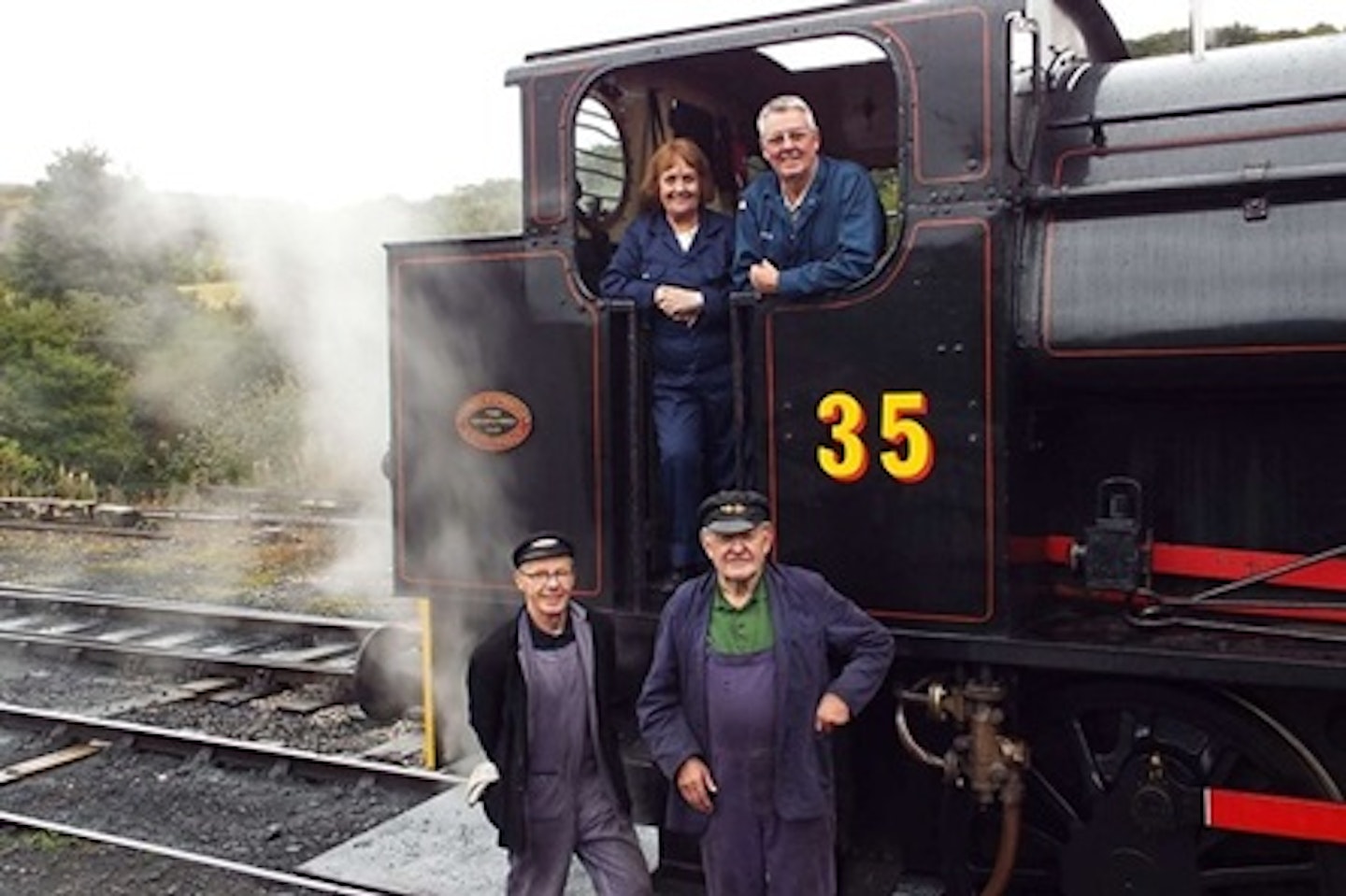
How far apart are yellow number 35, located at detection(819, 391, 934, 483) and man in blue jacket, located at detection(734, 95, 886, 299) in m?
0.33

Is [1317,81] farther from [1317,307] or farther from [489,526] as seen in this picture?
[489,526]

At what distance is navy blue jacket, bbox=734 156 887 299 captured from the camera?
12.5ft

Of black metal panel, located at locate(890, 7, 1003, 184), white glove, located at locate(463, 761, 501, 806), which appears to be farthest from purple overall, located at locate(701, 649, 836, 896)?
black metal panel, located at locate(890, 7, 1003, 184)

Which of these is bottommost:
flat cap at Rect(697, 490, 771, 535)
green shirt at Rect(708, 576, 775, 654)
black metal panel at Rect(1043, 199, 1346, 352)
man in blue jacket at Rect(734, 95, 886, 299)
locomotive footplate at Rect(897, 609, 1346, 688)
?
locomotive footplate at Rect(897, 609, 1346, 688)

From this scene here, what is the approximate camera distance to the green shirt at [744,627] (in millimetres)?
3521

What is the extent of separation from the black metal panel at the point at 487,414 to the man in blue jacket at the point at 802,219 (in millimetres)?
603

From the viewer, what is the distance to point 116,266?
23516 mm

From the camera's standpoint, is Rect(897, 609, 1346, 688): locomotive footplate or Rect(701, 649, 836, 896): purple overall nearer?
Rect(897, 609, 1346, 688): locomotive footplate

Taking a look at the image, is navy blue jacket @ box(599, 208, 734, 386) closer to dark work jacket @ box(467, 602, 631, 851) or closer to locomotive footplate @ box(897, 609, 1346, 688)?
dark work jacket @ box(467, 602, 631, 851)

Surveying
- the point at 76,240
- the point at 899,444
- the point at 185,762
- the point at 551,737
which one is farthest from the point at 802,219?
the point at 76,240

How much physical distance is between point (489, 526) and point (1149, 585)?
203 centimetres

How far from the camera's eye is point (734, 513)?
3.48m

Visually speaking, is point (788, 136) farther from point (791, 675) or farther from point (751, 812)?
point (751, 812)

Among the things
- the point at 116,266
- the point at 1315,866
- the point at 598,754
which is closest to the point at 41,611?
the point at 598,754
